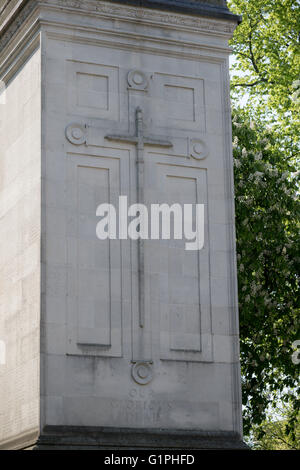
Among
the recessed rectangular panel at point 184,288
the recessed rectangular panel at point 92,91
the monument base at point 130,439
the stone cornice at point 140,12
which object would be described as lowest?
the monument base at point 130,439

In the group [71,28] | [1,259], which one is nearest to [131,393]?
[1,259]

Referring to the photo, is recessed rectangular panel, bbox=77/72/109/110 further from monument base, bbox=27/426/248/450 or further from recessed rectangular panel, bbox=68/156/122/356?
monument base, bbox=27/426/248/450

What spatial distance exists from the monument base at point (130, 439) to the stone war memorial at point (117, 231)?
0.02 metres

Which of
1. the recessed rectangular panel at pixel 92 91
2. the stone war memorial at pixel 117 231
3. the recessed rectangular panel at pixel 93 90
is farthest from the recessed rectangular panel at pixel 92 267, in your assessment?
the recessed rectangular panel at pixel 92 91

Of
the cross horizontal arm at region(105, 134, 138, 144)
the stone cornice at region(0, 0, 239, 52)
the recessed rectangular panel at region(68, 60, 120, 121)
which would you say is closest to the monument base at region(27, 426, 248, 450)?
the cross horizontal arm at region(105, 134, 138, 144)

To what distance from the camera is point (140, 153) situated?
1773 cm

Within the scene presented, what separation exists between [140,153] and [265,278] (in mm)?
10249

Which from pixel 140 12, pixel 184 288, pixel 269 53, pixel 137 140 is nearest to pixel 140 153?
pixel 137 140

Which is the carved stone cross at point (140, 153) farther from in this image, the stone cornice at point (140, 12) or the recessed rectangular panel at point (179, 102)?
the stone cornice at point (140, 12)

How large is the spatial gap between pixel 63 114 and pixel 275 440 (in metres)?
25.1

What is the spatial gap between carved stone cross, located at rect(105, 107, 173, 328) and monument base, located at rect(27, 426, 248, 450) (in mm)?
1779

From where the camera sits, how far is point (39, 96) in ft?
57.3

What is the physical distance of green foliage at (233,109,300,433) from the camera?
86.9 feet

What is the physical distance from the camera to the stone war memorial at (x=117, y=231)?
16.6 m
